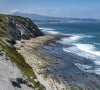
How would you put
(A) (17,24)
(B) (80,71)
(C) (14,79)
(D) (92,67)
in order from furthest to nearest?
(A) (17,24) < (D) (92,67) < (B) (80,71) < (C) (14,79)

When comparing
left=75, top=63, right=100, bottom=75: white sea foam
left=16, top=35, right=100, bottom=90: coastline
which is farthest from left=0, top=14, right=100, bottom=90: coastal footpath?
left=75, top=63, right=100, bottom=75: white sea foam

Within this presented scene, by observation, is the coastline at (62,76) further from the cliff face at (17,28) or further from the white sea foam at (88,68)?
the cliff face at (17,28)

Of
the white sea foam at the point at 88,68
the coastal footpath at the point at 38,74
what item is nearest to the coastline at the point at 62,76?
the coastal footpath at the point at 38,74

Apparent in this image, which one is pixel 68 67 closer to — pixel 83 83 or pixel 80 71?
pixel 80 71

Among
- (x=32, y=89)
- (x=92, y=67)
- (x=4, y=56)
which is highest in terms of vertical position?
(x=4, y=56)

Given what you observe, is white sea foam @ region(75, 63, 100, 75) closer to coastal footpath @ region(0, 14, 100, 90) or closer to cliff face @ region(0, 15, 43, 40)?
coastal footpath @ region(0, 14, 100, 90)

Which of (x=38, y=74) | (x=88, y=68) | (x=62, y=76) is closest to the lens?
(x=38, y=74)

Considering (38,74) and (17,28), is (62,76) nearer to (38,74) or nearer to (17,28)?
(38,74)

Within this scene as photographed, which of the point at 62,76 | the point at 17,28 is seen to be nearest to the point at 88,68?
the point at 62,76

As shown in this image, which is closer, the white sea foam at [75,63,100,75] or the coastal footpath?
the coastal footpath

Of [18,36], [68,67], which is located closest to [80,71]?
[68,67]

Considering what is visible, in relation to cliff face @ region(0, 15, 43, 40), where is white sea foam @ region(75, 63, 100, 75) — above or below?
below
